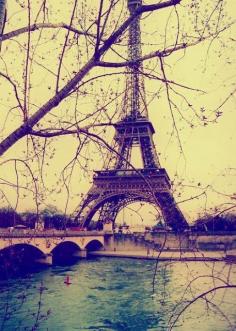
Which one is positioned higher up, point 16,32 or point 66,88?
point 16,32

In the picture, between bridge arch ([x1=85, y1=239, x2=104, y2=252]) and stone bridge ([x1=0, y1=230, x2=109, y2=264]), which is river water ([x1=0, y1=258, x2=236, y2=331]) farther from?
bridge arch ([x1=85, y1=239, x2=104, y2=252])

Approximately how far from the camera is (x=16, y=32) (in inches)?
109

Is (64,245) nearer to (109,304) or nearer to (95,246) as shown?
(95,246)

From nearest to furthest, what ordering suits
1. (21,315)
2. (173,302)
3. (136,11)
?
(136,11), (21,315), (173,302)

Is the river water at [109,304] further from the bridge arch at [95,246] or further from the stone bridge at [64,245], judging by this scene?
the bridge arch at [95,246]

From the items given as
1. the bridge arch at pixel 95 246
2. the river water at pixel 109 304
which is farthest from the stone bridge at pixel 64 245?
the river water at pixel 109 304

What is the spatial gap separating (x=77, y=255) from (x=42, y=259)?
31.0 feet

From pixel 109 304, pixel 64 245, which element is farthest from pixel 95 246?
pixel 109 304

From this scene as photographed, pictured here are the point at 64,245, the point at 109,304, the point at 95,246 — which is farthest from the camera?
the point at 95,246

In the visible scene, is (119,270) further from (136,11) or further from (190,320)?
(136,11)

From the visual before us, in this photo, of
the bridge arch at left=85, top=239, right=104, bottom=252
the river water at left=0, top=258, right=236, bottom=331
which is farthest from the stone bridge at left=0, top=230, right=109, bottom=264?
the river water at left=0, top=258, right=236, bottom=331

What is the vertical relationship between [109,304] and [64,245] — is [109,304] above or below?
below

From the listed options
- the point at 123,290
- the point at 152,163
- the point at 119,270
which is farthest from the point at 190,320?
the point at 152,163

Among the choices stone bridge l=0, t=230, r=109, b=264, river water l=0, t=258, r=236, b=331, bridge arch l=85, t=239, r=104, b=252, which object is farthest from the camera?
bridge arch l=85, t=239, r=104, b=252
